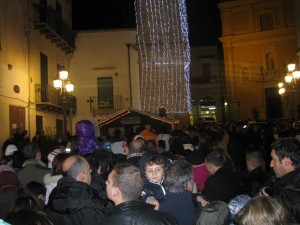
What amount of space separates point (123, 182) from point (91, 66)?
80.6ft

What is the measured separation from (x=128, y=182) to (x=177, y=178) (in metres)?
1.08

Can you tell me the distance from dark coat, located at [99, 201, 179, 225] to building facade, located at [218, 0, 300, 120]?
3558 cm

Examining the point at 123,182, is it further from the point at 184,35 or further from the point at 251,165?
the point at 184,35

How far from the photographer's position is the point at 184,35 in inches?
1119

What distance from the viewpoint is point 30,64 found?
62.0 ft

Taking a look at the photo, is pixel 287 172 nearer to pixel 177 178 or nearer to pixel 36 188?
pixel 177 178

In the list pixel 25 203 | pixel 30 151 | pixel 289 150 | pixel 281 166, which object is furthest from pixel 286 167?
pixel 30 151

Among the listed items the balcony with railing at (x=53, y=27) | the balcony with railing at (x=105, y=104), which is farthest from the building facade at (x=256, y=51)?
the balcony with railing at (x=53, y=27)

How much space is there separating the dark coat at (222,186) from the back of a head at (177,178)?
1.12 metres

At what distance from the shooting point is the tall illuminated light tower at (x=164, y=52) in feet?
90.7

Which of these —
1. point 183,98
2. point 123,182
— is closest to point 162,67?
point 183,98

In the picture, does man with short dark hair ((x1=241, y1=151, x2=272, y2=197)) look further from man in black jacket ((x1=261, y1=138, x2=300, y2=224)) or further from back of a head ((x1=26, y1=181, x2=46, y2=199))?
back of a head ((x1=26, y1=181, x2=46, y2=199))

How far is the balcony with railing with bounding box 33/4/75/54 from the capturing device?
788 inches

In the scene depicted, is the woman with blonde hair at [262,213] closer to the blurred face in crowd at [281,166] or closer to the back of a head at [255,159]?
the blurred face in crowd at [281,166]
